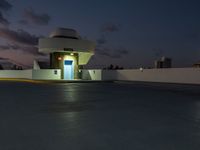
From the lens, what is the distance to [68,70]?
113 ft

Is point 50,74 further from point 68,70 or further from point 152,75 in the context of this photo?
point 152,75

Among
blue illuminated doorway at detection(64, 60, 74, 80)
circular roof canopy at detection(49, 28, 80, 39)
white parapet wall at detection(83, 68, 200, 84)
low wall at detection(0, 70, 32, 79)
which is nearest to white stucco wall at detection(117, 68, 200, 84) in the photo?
white parapet wall at detection(83, 68, 200, 84)

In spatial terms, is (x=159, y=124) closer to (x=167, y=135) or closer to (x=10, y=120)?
(x=167, y=135)

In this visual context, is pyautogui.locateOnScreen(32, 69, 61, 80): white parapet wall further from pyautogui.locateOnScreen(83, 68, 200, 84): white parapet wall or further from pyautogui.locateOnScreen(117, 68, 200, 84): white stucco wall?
pyautogui.locateOnScreen(117, 68, 200, 84): white stucco wall

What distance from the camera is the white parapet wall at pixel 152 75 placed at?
24.3m

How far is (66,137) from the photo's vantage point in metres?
4.49

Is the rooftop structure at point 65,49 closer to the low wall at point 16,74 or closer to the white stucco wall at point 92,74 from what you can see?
the white stucco wall at point 92,74

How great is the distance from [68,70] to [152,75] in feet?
41.7

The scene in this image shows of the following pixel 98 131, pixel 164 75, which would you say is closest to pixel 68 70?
pixel 164 75

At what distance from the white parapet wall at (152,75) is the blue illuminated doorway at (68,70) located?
2.69 m

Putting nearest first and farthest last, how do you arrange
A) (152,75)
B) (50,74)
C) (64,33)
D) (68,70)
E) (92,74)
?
(152,75)
(50,74)
(64,33)
(68,70)
(92,74)

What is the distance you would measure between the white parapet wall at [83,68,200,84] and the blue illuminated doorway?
2693mm

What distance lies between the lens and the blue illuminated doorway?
111ft

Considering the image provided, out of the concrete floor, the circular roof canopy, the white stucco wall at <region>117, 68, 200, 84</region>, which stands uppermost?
the circular roof canopy
